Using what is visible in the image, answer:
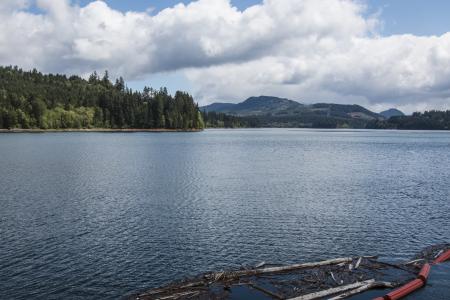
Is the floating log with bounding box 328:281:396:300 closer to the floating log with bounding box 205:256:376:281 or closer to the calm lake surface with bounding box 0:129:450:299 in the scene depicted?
the floating log with bounding box 205:256:376:281

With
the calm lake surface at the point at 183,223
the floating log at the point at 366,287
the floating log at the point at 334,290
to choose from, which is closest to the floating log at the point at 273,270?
the calm lake surface at the point at 183,223

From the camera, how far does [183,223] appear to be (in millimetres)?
44594

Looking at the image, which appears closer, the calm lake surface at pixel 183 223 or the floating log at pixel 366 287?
the floating log at pixel 366 287

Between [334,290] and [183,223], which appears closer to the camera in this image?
[334,290]

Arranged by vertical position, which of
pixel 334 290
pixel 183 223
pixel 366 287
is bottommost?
pixel 366 287

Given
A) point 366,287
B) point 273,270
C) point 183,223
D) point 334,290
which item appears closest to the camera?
point 334,290

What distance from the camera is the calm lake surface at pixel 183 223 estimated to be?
31188 mm

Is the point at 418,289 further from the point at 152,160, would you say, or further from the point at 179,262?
the point at 152,160

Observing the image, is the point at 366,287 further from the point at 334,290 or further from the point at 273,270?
the point at 273,270

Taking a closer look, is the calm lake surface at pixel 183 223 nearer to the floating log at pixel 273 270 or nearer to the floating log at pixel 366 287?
the floating log at pixel 273 270

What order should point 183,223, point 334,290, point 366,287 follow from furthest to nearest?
point 183,223, point 366,287, point 334,290

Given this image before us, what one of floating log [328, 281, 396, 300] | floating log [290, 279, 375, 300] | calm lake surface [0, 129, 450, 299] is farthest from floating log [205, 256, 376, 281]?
floating log [328, 281, 396, 300]

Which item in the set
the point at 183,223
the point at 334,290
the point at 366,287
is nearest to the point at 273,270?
the point at 334,290

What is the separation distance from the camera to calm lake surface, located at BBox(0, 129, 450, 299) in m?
31.2
